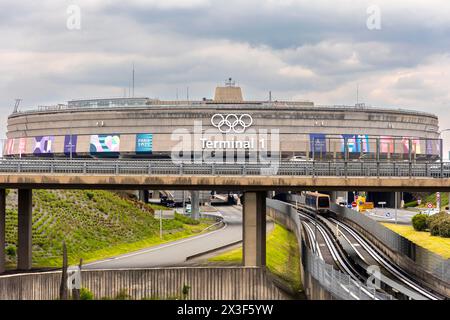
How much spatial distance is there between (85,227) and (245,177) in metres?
28.1

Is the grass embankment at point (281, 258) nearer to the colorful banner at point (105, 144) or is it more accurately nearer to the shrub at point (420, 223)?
the shrub at point (420, 223)

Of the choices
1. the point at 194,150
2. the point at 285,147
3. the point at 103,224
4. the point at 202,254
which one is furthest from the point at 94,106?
the point at 202,254

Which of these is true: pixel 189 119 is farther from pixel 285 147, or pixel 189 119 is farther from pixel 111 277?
pixel 111 277

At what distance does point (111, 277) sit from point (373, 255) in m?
38.4

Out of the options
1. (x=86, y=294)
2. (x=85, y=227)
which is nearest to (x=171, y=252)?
(x=85, y=227)

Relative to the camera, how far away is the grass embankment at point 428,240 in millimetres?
81062

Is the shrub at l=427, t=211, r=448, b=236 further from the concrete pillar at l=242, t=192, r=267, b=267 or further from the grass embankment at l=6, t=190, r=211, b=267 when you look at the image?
the concrete pillar at l=242, t=192, r=267, b=267

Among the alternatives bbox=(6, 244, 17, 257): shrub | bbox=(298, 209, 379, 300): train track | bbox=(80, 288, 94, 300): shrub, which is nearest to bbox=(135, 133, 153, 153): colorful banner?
bbox=(298, 209, 379, 300): train track

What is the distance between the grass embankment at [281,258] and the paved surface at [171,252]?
4019 millimetres

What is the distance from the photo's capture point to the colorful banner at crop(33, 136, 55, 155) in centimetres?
18038

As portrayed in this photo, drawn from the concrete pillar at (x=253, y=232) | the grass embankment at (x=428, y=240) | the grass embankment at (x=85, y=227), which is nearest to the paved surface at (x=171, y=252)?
the grass embankment at (x=85, y=227)

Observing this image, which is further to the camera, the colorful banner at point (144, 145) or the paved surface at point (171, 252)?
the colorful banner at point (144, 145)

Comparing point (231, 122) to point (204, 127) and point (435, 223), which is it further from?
point (435, 223)

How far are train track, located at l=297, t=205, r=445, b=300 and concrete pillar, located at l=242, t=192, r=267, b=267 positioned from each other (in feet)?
26.9
